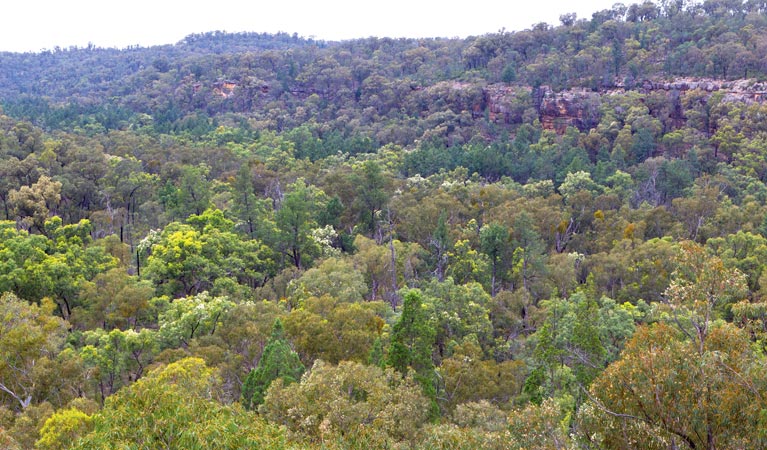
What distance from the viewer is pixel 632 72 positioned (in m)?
83.9

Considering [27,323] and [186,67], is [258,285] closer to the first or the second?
[27,323]

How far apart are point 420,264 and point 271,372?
65.0 ft

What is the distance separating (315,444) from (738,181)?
172 ft

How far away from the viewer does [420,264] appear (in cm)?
3800

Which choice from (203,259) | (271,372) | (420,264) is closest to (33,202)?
(203,259)

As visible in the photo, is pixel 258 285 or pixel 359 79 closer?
pixel 258 285

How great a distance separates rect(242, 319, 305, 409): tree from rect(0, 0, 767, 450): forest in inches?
3.9

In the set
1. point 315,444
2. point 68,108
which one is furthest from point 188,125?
point 315,444

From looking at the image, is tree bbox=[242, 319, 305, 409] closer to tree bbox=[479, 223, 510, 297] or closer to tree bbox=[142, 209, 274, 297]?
tree bbox=[142, 209, 274, 297]

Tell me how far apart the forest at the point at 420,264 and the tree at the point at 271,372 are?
10cm

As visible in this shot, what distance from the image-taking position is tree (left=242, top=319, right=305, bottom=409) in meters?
19.1

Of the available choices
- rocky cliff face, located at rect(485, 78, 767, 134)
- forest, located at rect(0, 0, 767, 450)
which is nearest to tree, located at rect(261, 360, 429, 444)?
forest, located at rect(0, 0, 767, 450)

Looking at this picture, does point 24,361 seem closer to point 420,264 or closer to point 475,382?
point 475,382

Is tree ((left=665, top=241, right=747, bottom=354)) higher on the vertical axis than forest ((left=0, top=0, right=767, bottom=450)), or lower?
higher
